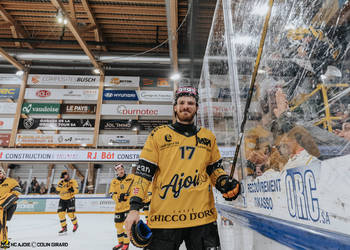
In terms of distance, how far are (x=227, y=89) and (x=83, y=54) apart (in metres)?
10.5

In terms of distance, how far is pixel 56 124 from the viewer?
1145cm

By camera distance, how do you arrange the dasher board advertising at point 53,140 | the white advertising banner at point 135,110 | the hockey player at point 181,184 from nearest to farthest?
1. the hockey player at point 181,184
2. the dasher board advertising at point 53,140
3. the white advertising banner at point 135,110

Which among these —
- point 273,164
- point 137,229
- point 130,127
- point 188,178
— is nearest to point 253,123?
point 273,164

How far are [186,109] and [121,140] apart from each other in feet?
33.7

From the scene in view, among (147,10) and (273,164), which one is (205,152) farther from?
(147,10)

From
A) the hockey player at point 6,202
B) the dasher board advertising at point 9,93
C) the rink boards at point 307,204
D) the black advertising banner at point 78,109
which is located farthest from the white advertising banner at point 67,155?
the rink boards at point 307,204

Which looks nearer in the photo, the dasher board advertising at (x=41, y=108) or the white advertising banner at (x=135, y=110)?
the dasher board advertising at (x=41, y=108)

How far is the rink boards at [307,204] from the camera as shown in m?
0.60

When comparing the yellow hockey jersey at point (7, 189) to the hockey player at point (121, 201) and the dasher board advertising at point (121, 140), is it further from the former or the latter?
the dasher board advertising at point (121, 140)

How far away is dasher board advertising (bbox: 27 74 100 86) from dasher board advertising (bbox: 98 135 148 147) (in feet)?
10.5

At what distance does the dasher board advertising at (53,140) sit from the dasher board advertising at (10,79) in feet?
10.2

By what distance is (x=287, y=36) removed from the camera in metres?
0.92

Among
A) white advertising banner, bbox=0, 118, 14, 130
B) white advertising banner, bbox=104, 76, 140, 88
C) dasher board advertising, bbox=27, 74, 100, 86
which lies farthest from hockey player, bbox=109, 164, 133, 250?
white advertising banner, bbox=0, 118, 14, 130

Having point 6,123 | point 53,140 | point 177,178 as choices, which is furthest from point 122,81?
point 177,178
